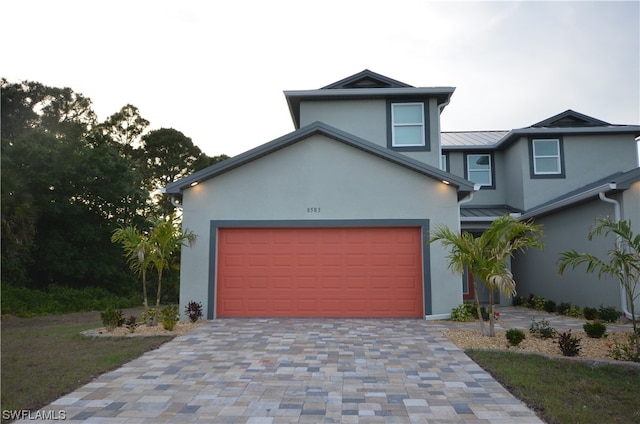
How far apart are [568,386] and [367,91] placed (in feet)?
36.3

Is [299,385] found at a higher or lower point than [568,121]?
lower

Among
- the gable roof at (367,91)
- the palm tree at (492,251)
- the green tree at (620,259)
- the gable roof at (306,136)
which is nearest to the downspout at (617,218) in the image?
the green tree at (620,259)

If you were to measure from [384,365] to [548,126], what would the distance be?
535 inches

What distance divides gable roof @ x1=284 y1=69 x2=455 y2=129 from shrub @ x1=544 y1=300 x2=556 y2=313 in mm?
7112

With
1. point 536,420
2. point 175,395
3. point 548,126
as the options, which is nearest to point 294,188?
point 175,395

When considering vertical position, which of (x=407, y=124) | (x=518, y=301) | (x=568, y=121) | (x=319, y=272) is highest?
(x=568, y=121)

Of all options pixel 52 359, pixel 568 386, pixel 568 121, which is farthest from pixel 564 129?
pixel 52 359

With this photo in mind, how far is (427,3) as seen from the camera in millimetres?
12023

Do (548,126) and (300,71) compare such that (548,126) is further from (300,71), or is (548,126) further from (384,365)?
(384,365)

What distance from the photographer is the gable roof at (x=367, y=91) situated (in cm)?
1452

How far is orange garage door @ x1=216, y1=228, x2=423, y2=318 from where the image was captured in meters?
11.5

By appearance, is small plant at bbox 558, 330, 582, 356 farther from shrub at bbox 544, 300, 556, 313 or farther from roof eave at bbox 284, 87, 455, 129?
roof eave at bbox 284, 87, 455, 129

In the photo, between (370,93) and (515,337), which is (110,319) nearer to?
(515,337)

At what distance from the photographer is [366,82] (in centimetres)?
1566
